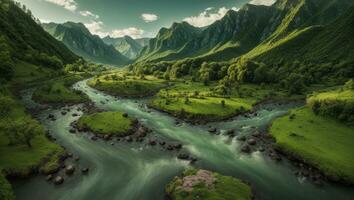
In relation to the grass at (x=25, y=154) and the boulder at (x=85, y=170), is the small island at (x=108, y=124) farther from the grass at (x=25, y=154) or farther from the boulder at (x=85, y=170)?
the boulder at (x=85, y=170)

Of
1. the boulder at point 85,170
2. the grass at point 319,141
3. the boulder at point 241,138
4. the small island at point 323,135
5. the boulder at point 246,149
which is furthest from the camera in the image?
the boulder at point 241,138

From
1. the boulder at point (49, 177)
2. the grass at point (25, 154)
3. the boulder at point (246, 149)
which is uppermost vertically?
the boulder at point (246, 149)

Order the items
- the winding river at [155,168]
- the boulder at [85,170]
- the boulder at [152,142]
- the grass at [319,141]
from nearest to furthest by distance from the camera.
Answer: the winding river at [155,168] → the boulder at [85,170] → the grass at [319,141] → the boulder at [152,142]

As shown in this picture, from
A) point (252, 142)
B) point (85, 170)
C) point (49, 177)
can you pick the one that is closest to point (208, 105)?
point (252, 142)

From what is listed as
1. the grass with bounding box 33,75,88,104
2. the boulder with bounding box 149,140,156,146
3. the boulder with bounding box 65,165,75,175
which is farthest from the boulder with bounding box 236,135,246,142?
the grass with bounding box 33,75,88,104

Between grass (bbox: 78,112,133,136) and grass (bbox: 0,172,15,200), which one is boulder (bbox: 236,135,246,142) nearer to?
grass (bbox: 78,112,133,136)

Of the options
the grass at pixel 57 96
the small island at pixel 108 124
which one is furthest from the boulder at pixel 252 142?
the grass at pixel 57 96

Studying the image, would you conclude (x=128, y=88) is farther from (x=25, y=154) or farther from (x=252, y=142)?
(x=252, y=142)

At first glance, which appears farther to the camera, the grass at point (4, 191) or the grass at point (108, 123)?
the grass at point (108, 123)
